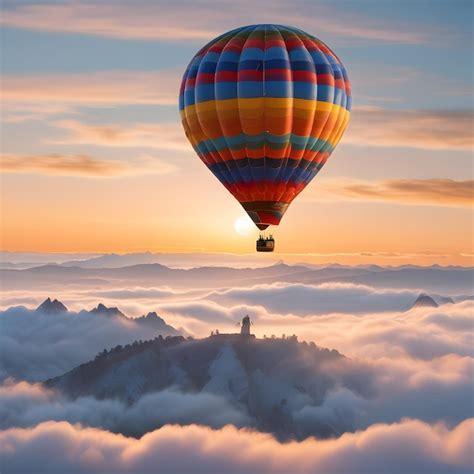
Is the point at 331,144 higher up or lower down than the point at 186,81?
lower down

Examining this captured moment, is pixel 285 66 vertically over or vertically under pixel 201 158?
over

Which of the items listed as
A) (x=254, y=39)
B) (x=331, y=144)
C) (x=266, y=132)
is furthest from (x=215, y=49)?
(x=331, y=144)

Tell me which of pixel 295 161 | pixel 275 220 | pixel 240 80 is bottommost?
pixel 275 220

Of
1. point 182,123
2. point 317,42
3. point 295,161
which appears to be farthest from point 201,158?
point 317,42

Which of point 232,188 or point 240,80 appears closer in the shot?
point 240,80

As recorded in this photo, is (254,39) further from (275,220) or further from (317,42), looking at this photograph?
→ (275,220)

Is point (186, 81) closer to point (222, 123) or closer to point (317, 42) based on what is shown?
point (222, 123)
